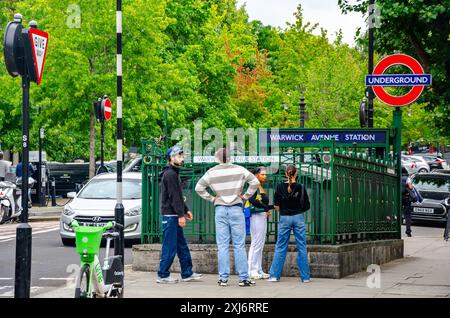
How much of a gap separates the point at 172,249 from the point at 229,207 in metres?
1.04

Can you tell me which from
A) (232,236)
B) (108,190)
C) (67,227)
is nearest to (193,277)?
(232,236)

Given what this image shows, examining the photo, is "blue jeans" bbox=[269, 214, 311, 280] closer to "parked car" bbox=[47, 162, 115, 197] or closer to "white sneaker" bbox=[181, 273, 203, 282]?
"white sneaker" bbox=[181, 273, 203, 282]

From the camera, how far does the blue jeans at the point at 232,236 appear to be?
13227mm

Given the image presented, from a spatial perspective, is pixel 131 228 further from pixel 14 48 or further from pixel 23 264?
pixel 14 48

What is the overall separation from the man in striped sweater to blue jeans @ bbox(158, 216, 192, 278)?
0.67m

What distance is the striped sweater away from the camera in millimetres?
13281

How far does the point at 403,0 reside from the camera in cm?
1833

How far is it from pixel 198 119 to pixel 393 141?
30.3m

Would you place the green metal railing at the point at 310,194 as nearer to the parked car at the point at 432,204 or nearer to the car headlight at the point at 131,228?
the car headlight at the point at 131,228

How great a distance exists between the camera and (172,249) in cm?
1370

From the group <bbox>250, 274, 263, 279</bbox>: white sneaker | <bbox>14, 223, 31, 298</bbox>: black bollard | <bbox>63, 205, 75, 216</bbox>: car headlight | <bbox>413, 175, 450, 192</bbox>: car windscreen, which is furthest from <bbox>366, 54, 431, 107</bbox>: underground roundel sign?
<bbox>413, 175, 450, 192</bbox>: car windscreen

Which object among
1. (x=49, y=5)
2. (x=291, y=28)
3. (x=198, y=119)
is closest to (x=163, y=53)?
(x=198, y=119)
